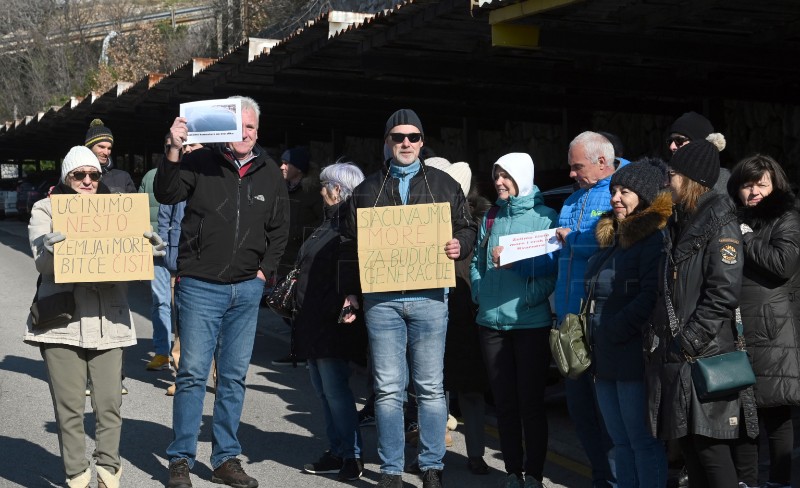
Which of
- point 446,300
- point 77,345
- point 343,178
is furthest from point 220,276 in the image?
point 446,300

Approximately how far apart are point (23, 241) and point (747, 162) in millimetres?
28593

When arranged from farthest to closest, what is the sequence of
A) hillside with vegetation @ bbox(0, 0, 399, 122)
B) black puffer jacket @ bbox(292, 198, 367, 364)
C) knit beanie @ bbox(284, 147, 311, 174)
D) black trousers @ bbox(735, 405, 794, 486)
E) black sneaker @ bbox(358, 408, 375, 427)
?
hillside with vegetation @ bbox(0, 0, 399, 122) → knit beanie @ bbox(284, 147, 311, 174) → black sneaker @ bbox(358, 408, 375, 427) → black puffer jacket @ bbox(292, 198, 367, 364) → black trousers @ bbox(735, 405, 794, 486)

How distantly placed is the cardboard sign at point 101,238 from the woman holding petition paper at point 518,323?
1937 millimetres

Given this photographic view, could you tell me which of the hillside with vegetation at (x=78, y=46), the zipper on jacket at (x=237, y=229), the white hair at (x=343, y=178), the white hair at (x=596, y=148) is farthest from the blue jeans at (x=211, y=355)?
the hillside with vegetation at (x=78, y=46)

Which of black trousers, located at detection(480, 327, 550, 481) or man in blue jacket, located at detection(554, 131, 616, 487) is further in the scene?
black trousers, located at detection(480, 327, 550, 481)

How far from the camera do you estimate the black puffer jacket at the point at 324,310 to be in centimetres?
704

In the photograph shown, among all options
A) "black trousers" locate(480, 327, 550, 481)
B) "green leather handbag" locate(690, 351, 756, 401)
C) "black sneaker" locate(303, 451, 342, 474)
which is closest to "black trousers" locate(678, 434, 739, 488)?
"green leather handbag" locate(690, 351, 756, 401)

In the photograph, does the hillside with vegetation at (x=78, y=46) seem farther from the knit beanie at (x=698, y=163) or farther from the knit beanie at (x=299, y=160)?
the knit beanie at (x=698, y=163)

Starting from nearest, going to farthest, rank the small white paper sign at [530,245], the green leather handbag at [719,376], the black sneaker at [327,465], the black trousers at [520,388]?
the green leather handbag at [719,376] → the small white paper sign at [530,245] → the black trousers at [520,388] → the black sneaker at [327,465]

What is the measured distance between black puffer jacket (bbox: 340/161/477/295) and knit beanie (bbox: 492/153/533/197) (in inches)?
12.1

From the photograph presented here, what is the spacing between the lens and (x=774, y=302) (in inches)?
237

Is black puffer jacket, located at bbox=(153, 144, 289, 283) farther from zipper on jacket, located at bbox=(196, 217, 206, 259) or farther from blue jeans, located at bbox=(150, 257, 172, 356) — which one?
blue jeans, located at bbox=(150, 257, 172, 356)

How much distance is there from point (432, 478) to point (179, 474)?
1.45 meters

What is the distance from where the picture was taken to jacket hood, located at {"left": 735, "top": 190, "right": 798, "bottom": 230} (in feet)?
20.2
